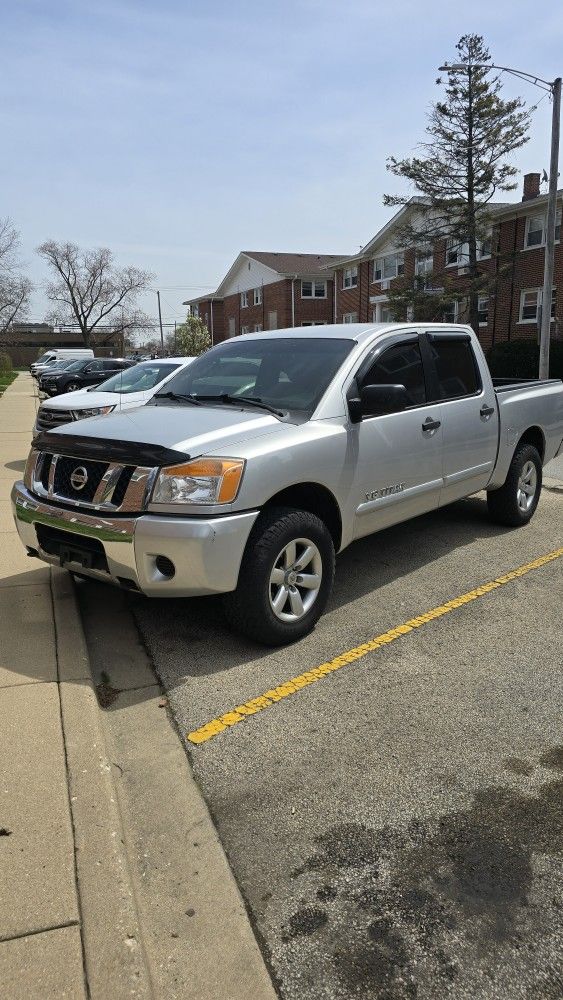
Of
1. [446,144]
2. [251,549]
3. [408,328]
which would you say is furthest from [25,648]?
[446,144]

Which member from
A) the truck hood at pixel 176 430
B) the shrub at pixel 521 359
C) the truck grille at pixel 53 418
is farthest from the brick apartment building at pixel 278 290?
the truck hood at pixel 176 430

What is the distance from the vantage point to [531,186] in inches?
1302

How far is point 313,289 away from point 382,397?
150ft

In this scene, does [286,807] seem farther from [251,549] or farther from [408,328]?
[408,328]

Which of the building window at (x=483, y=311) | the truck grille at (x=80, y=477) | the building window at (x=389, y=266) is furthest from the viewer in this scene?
the building window at (x=389, y=266)

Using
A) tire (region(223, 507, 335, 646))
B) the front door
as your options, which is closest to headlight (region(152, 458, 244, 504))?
tire (region(223, 507, 335, 646))

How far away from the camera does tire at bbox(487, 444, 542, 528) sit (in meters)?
6.55

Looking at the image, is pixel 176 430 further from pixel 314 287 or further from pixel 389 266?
pixel 314 287

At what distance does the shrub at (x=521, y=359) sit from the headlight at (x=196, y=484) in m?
24.2

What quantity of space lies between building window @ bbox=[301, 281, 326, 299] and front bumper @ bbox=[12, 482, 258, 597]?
46.2 m

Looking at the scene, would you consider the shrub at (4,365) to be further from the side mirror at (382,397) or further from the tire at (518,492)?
the side mirror at (382,397)

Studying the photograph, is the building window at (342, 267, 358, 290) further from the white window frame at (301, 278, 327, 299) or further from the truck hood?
the truck hood

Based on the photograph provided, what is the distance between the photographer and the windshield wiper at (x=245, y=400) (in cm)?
430

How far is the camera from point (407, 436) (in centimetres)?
495
